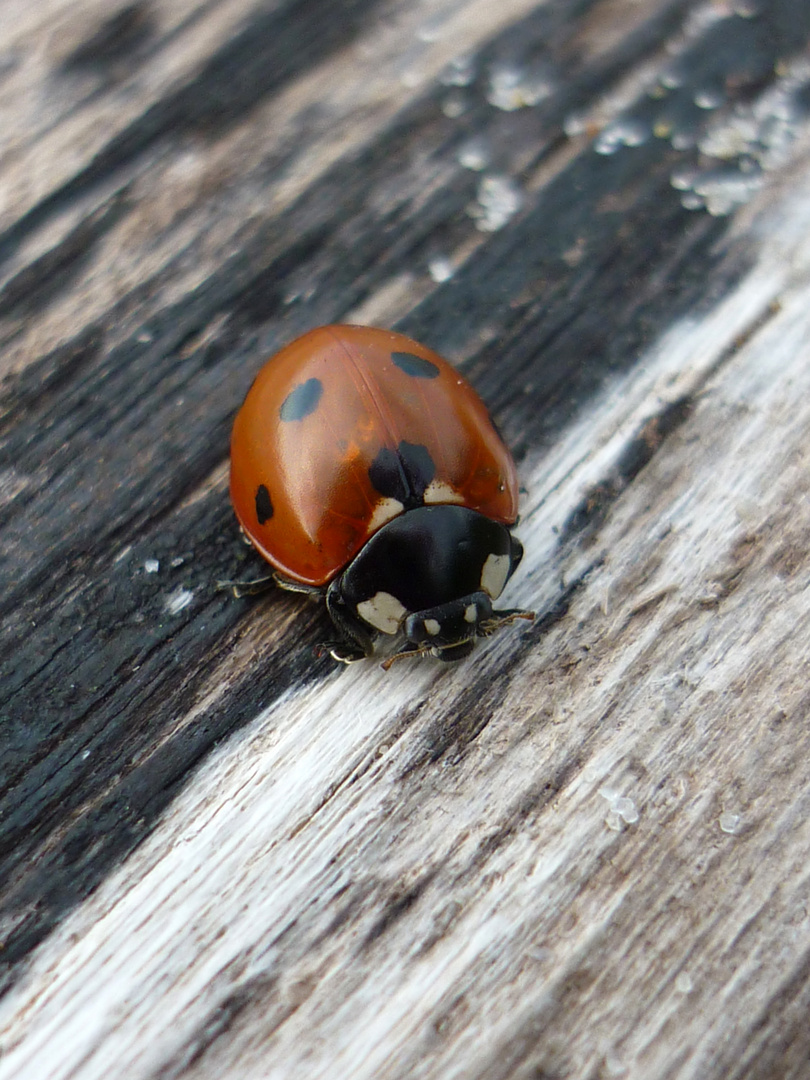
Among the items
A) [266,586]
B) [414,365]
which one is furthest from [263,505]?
[414,365]

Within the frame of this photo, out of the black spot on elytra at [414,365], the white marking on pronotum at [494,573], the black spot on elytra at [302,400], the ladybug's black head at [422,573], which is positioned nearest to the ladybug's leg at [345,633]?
the ladybug's black head at [422,573]

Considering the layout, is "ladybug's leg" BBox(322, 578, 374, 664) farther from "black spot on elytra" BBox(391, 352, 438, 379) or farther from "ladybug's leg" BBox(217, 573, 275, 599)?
"black spot on elytra" BBox(391, 352, 438, 379)

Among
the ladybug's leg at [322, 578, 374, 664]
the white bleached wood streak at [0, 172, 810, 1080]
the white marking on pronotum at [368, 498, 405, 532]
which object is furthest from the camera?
the white marking on pronotum at [368, 498, 405, 532]

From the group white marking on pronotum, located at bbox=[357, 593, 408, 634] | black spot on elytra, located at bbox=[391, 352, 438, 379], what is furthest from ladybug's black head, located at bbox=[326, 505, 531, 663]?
black spot on elytra, located at bbox=[391, 352, 438, 379]

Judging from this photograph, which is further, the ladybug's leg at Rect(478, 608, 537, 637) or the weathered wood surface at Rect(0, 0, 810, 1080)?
the ladybug's leg at Rect(478, 608, 537, 637)

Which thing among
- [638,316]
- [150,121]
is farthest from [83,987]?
[150,121]

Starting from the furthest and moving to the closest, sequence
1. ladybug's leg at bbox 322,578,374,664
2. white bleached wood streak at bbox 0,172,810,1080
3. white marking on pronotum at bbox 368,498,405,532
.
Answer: white marking on pronotum at bbox 368,498,405,532 < ladybug's leg at bbox 322,578,374,664 < white bleached wood streak at bbox 0,172,810,1080
